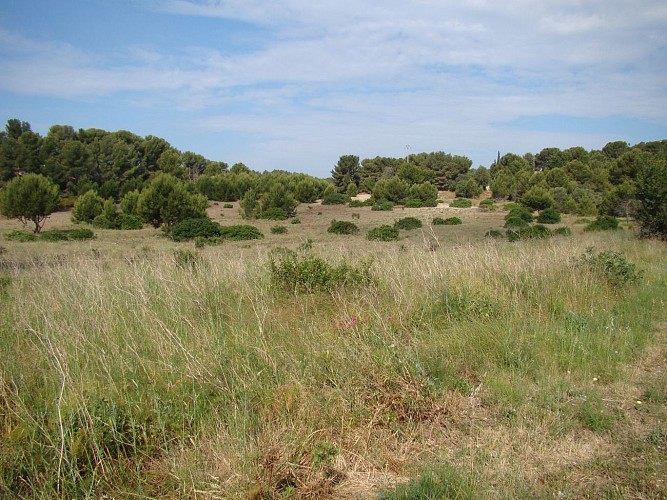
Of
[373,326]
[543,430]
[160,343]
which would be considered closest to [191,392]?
[160,343]

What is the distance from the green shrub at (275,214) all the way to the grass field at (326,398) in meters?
41.5

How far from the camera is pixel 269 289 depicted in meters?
6.42

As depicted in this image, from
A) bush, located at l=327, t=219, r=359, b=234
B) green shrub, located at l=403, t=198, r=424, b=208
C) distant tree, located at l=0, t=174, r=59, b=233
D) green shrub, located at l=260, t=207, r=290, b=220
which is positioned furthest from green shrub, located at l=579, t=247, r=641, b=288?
green shrub, located at l=403, t=198, r=424, b=208

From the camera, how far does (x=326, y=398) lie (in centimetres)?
345

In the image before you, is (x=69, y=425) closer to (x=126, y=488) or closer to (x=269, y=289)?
(x=126, y=488)

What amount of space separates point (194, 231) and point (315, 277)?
26675 mm

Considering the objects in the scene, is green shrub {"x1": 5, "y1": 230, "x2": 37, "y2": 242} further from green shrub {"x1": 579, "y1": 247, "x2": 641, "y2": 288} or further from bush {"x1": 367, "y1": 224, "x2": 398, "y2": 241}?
green shrub {"x1": 579, "y1": 247, "x2": 641, "y2": 288}

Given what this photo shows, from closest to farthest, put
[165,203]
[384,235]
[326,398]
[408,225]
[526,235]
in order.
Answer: [326,398] → [526,235] → [384,235] → [408,225] → [165,203]

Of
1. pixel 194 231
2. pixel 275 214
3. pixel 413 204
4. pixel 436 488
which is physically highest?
pixel 413 204

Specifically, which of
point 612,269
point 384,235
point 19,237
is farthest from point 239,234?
point 612,269

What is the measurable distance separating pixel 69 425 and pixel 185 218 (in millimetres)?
37572

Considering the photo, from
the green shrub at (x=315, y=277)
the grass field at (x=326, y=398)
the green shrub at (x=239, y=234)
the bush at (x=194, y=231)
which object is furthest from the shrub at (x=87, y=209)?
the grass field at (x=326, y=398)

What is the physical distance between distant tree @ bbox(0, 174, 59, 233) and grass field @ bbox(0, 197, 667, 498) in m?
35.3

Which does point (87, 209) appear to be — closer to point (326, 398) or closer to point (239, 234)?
point (239, 234)
